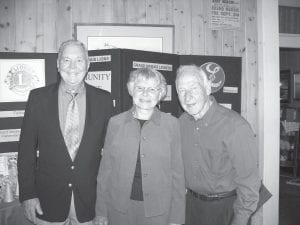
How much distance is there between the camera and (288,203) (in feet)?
14.4

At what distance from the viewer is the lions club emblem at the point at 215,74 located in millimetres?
2961

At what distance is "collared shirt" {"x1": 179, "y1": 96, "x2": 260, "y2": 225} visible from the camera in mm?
1608

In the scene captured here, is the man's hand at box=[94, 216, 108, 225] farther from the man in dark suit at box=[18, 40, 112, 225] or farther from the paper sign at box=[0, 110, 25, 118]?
the paper sign at box=[0, 110, 25, 118]

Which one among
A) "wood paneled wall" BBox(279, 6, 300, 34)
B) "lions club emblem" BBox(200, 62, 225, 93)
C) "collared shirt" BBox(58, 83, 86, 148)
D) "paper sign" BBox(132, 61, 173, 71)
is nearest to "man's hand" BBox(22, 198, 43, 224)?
"collared shirt" BBox(58, 83, 86, 148)

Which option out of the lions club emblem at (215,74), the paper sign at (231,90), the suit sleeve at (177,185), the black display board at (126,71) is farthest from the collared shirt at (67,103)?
the paper sign at (231,90)

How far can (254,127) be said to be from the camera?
3236 millimetres

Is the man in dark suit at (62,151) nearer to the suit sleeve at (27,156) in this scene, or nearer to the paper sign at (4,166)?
the suit sleeve at (27,156)

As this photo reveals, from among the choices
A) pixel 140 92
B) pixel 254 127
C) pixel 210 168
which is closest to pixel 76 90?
pixel 140 92

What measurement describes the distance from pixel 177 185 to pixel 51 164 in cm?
82

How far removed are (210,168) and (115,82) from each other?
44.0 inches

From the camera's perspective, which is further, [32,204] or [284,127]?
[284,127]

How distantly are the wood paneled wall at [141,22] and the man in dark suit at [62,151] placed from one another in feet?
3.65

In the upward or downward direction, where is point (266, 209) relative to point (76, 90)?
downward

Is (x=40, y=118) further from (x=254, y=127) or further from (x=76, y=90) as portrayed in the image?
(x=254, y=127)
